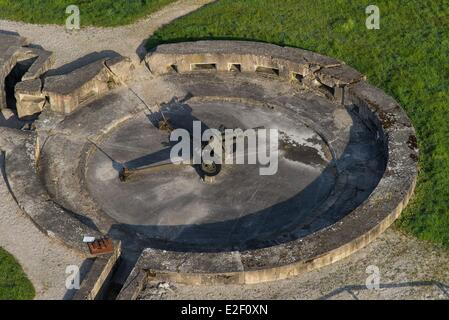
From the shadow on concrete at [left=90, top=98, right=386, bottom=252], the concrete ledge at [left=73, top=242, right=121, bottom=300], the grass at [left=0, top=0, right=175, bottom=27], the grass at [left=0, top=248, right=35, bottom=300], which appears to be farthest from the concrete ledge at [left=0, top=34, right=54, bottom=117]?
the concrete ledge at [left=73, top=242, right=121, bottom=300]

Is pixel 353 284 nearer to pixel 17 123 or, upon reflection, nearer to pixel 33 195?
pixel 33 195

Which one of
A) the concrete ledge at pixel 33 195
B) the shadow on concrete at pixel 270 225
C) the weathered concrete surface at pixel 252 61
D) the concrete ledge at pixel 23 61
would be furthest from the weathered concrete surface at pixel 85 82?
the shadow on concrete at pixel 270 225

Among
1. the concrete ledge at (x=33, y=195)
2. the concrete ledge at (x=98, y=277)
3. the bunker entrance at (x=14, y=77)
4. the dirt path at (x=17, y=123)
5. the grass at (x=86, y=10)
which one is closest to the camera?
the concrete ledge at (x=98, y=277)

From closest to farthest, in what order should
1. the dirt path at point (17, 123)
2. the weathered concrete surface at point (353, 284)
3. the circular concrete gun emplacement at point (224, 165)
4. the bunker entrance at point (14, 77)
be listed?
the weathered concrete surface at point (353, 284) → the dirt path at point (17, 123) → the circular concrete gun emplacement at point (224, 165) → the bunker entrance at point (14, 77)

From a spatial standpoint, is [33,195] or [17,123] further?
[17,123]

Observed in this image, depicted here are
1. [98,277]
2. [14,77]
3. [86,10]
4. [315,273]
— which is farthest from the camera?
[86,10]

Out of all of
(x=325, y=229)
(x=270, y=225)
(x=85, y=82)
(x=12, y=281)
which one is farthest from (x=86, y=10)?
(x=325, y=229)

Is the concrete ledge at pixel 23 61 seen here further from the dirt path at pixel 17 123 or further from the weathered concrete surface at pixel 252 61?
the weathered concrete surface at pixel 252 61
